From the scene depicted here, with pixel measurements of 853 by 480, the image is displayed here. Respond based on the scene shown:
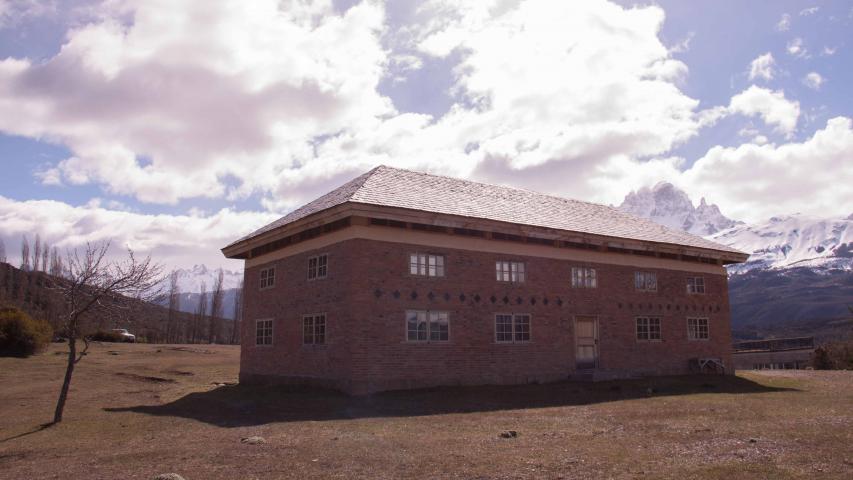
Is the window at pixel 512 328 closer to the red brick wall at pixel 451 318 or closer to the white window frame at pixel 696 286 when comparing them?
the red brick wall at pixel 451 318

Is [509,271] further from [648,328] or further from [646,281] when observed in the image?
[648,328]

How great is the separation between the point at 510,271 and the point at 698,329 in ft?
37.0

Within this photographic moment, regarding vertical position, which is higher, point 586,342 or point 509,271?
point 509,271

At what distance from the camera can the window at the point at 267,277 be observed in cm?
2478

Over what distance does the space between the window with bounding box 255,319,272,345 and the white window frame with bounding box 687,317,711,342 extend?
17.7 metres

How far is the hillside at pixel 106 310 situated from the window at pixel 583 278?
15153 mm

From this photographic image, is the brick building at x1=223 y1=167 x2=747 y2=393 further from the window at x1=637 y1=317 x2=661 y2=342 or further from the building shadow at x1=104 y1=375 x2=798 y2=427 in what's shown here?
the building shadow at x1=104 y1=375 x2=798 y2=427

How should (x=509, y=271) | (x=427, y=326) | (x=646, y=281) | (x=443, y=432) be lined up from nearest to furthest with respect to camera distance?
(x=443, y=432), (x=427, y=326), (x=509, y=271), (x=646, y=281)

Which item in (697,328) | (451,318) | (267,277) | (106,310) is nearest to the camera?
(106,310)

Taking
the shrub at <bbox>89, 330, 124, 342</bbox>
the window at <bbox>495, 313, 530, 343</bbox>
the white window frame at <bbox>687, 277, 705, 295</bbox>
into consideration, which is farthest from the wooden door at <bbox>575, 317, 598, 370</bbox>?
the shrub at <bbox>89, 330, 124, 342</bbox>

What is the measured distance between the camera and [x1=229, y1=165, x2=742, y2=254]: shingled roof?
845 inches

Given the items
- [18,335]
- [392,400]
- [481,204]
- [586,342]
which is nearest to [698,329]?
[586,342]

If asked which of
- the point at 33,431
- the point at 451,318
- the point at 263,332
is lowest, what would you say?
the point at 33,431

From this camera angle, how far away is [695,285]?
29.7 meters
